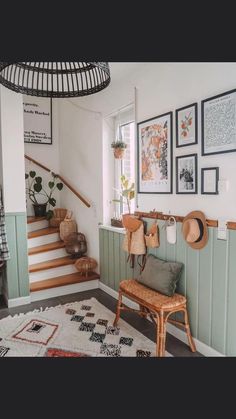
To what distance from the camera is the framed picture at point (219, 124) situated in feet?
5.54

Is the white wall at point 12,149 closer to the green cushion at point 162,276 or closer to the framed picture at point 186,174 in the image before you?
the green cushion at point 162,276

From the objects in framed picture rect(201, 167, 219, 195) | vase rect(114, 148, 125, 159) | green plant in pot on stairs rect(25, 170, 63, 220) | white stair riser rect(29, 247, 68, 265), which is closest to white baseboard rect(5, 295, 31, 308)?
white stair riser rect(29, 247, 68, 265)

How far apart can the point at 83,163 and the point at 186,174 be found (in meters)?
1.85

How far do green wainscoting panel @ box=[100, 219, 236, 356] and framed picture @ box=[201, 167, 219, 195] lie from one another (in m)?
0.27

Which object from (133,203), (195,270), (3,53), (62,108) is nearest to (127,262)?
(133,203)

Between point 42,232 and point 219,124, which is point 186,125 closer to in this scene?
point 219,124

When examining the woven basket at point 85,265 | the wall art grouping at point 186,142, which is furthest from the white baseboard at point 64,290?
the wall art grouping at point 186,142

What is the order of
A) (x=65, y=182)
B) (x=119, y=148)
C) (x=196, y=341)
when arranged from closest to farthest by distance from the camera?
(x=196, y=341)
(x=119, y=148)
(x=65, y=182)

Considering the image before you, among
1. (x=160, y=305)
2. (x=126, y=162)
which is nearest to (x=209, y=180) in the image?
(x=160, y=305)

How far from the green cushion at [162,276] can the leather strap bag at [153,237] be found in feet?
0.50

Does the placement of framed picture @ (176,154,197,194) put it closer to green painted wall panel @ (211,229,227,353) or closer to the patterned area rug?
green painted wall panel @ (211,229,227,353)

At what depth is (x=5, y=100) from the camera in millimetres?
2693

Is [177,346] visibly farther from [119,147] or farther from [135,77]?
[135,77]

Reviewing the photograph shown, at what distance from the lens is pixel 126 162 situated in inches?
120
